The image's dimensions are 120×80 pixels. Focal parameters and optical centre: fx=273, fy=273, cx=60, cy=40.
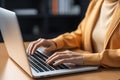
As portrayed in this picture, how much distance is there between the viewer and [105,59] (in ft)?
4.12

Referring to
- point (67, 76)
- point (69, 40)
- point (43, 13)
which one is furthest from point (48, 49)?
point (43, 13)

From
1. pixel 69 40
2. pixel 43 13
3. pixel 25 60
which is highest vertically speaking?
pixel 25 60

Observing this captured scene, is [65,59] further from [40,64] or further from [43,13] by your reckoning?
[43,13]

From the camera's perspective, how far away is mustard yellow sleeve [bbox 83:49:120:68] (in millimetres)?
1237

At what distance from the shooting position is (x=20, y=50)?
1084 mm

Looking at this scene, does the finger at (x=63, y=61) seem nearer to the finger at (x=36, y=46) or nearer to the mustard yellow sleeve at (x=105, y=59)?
the mustard yellow sleeve at (x=105, y=59)

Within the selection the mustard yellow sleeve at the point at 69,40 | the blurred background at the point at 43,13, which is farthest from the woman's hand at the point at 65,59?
the blurred background at the point at 43,13

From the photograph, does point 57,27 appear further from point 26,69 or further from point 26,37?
point 26,69

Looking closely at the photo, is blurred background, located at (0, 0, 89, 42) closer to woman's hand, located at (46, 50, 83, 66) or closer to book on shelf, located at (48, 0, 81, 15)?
book on shelf, located at (48, 0, 81, 15)

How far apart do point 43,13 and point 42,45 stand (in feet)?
7.28

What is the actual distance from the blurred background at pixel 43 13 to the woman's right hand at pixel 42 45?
2.11 metres

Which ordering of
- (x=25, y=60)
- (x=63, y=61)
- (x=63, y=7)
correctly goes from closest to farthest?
(x=25, y=60), (x=63, y=61), (x=63, y=7)

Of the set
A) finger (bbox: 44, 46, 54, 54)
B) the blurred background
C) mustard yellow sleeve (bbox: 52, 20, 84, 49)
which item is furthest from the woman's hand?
the blurred background

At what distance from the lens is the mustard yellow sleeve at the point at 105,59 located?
124cm
